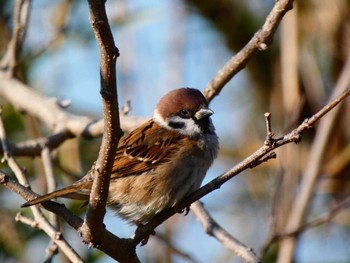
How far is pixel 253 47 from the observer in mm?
3375

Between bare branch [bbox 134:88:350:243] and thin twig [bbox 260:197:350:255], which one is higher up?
thin twig [bbox 260:197:350:255]

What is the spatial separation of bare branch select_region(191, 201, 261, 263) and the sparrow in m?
0.16

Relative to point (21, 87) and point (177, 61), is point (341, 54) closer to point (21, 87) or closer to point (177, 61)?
point (177, 61)

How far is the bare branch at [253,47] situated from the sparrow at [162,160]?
138 mm

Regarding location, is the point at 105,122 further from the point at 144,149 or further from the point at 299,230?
the point at 299,230

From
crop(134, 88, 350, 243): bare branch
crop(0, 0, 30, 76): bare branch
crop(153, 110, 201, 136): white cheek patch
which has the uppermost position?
crop(0, 0, 30, 76): bare branch

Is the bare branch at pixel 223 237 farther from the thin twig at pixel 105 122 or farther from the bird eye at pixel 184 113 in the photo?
the thin twig at pixel 105 122

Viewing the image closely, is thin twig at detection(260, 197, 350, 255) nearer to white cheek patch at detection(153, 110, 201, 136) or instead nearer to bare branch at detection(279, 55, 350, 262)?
bare branch at detection(279, 55, 350, 262)

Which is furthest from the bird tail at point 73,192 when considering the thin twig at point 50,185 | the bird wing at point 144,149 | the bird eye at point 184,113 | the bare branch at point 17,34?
the bare branch at point 17,34

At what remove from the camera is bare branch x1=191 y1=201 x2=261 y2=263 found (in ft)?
9.97

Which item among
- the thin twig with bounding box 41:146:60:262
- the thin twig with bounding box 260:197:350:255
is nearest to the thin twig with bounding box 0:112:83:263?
the thin twig with bounding box 41:146:60:262

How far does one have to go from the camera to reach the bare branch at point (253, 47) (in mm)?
3070

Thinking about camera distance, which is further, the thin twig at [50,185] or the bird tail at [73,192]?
the thin twig at [50,185]

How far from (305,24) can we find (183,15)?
3.29 ft
